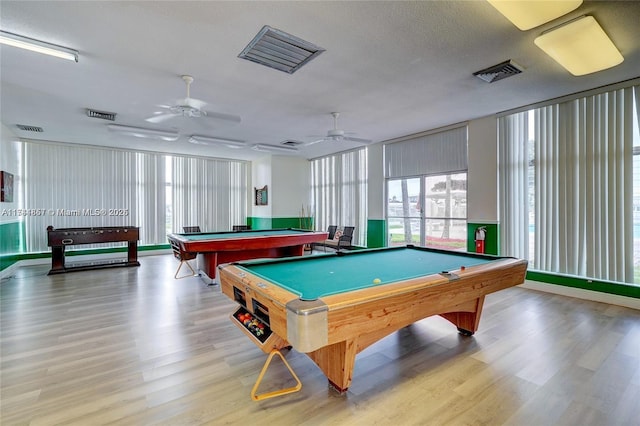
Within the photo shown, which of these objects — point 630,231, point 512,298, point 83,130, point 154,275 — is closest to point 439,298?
point 512,298

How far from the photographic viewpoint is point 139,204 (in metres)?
7.94

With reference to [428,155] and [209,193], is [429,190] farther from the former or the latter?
[209,193]

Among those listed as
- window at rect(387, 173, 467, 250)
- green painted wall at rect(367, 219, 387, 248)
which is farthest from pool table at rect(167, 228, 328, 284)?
window at rect(387, 173, 467, 250)

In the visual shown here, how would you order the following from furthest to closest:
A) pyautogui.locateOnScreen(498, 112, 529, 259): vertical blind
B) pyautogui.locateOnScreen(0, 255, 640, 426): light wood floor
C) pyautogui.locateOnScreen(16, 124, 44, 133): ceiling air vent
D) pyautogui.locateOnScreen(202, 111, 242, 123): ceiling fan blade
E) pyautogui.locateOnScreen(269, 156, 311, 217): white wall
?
pyautogui.locateOnScreen(269, 156, 311, 217): white wall, pyautogui.locateOnScreen(16, 124, 44, 133): ceiling air vent, pyautogui.locateOnScreen(498, 112, 529, 259): vertical blind, pyautogui.locateOnScreen(202, 111, 242, 123): ceiling fan blade, pyautogui.locateOnScreen(0, 255, 640, 426): light wood floor

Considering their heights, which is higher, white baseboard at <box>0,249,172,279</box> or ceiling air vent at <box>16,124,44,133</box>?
ceiling air vent at <box>16,124,44,133</box>

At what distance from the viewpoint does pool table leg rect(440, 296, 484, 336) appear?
287 centimetres

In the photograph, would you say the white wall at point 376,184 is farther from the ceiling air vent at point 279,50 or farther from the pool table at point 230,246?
the ceiling air vent at point 279,50

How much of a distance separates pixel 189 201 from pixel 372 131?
5558 mm

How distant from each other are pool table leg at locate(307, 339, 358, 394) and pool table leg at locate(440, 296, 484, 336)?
4.28ft

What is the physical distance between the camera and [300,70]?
3.39 metres

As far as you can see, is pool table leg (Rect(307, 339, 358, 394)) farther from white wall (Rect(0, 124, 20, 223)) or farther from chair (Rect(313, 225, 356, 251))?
white wall (Rect(0, 124, 20, 223))

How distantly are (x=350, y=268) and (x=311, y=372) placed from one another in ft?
2.86

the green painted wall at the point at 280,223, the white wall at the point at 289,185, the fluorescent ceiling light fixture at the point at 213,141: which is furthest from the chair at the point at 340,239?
the fluorescent ceiling light fixture at the point at 213,141

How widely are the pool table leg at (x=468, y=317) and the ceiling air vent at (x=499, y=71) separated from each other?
2470 mm
